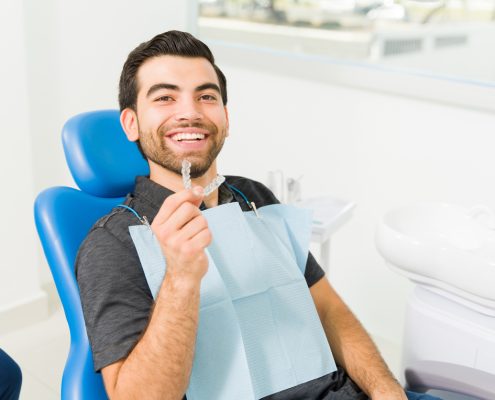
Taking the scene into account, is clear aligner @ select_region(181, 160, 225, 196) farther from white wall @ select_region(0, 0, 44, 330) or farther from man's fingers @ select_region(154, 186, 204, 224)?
white wall @ select_region(0, 0, 44, 330)

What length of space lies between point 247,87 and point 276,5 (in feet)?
1.12

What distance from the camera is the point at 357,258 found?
2260mm

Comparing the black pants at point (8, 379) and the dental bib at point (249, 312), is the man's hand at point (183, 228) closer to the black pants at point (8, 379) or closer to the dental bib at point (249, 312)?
the dental bib at point (249, 312)

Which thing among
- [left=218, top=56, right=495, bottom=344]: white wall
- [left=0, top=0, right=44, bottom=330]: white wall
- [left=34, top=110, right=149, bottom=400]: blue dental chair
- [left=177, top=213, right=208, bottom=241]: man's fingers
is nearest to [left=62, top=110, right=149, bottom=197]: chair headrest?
A: [left=34, top=110, right=149, bottom=400]: blue dental chair

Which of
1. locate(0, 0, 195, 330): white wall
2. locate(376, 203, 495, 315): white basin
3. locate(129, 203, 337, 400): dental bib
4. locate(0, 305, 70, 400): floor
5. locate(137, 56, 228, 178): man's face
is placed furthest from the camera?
locate(0, 0, 195, 330): white wall

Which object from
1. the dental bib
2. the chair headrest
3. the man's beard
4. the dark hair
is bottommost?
the dental bib

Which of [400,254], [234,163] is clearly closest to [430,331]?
[400,254]

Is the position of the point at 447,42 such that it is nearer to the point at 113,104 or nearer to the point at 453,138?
the point at 453,138

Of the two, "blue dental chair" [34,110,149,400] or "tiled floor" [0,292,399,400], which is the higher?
"blue dental chair" [34,110,149,400]

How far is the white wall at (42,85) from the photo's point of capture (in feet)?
6.87

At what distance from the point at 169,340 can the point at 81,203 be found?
1.53 feet

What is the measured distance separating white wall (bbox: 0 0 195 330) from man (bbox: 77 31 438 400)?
0.91 m

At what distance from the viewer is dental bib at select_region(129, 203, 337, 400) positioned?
112 cm

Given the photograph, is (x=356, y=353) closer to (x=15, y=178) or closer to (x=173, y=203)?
A: (x=173, y=203)
